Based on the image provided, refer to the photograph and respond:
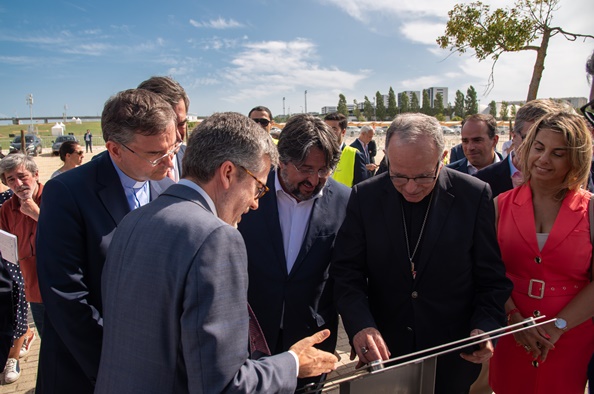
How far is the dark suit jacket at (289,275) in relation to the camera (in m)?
2.29

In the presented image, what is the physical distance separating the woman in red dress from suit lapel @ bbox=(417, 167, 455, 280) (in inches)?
24.6

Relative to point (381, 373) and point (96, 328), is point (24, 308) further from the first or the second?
point (381, 373)

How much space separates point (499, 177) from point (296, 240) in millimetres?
2041

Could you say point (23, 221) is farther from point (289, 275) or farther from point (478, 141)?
point (478, 141)

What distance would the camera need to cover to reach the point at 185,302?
46.0 inches

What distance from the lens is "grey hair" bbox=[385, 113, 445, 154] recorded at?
2.07m

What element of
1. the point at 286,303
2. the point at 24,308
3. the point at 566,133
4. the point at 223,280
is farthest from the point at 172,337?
the point at 24,308

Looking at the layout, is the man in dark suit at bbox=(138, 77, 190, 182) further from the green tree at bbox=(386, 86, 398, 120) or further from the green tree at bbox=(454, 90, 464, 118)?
the green tree at bbox=(454, 90, 464, 118)

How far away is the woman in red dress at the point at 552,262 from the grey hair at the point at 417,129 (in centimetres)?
81

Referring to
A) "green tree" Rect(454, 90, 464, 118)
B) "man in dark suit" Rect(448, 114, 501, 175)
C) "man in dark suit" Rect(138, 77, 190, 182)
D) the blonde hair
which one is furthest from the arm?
"green tree" Rect(454, 90, 464, 118)

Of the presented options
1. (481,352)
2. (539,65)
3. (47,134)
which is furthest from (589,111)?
(47,134)

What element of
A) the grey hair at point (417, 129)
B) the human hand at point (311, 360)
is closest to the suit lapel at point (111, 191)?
the human hand at point (311, 360)

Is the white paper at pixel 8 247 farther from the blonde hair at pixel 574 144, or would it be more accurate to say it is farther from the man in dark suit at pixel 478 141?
the man in dark suit at pixel 478 141

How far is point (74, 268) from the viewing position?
1.75 meters
